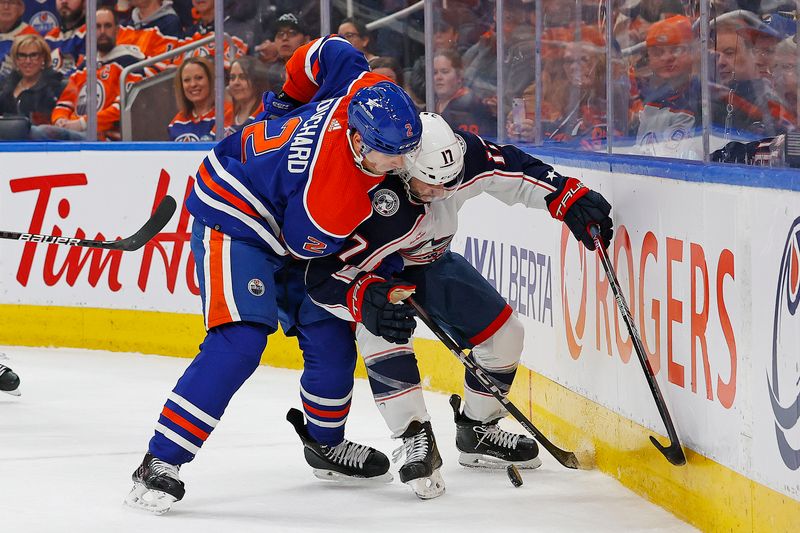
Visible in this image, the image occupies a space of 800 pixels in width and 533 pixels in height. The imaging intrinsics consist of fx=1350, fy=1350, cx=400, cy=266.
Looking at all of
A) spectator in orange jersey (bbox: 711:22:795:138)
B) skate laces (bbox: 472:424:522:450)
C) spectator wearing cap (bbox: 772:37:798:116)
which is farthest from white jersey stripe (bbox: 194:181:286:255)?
spectator wearing cap (bbox: 772:37:798:116)

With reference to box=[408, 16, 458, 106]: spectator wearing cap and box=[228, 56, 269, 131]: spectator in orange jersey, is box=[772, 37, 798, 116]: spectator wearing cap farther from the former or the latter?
box=[228, 56, 269, 131]: spectator in orange jersey

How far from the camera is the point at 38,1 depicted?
253 inches

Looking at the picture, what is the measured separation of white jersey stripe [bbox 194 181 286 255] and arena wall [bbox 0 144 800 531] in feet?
2.97

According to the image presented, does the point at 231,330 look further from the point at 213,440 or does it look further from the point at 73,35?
the point at 73,35

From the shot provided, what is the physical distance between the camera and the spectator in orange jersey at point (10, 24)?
640 cm

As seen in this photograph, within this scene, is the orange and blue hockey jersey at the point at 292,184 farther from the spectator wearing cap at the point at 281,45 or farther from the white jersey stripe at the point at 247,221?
the spectator wearing cap at the point at 281,45

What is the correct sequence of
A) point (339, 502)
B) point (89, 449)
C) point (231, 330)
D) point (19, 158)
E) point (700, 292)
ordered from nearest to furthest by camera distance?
1. point (700, 292)
2. point (231, 330)
3. point (339, 502)
4. point (89, 449)
5. point (19, 158)

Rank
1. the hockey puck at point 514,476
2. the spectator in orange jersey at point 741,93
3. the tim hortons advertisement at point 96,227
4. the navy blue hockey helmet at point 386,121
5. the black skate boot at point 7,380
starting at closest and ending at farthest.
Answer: the navy blue hockey helmet at point 386,121 < the spectator in orange jersey at point 741,93 < the hockey puck at point 514,476 < the black skate boot at point 7,380 < the tim hortons advertisement at point 96,227

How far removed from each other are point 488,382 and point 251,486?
692 mm

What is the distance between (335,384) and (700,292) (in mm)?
1007

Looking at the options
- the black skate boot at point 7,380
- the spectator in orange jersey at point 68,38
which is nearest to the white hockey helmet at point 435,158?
the black skate boot at point 7,380

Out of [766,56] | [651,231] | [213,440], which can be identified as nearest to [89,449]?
[213,440]

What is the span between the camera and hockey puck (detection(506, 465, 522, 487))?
3.52 meters

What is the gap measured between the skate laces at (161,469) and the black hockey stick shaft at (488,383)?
721mm
